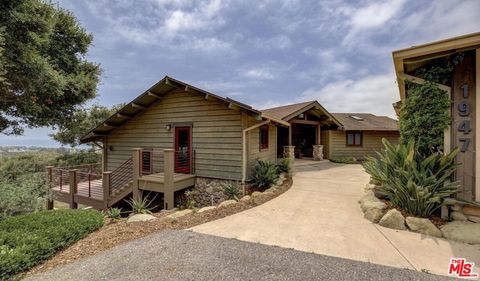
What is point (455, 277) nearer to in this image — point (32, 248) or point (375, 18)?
point (32, 248)

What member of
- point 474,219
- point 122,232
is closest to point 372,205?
point 474,219

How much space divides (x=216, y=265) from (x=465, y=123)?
211 inches

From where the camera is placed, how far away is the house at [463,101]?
4324 millimetres

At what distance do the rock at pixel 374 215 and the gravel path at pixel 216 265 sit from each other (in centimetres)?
192

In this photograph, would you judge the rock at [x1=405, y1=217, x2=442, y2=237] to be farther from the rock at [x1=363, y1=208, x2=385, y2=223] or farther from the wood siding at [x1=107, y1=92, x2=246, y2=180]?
the wood siding at [x1=107, y1=92, x2=246, y2=180]

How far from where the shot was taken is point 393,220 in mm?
4434

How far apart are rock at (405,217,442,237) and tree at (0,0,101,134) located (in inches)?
387

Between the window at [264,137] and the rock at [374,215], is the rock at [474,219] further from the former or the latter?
the window at [264,137]

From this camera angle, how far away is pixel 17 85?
8359mm

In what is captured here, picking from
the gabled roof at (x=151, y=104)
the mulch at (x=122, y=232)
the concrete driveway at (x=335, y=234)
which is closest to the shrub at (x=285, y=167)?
the gabled roof at (x=151, y=104)

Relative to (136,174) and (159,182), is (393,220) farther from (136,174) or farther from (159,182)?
(136,174)

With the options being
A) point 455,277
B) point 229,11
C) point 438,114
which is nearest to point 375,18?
point 438,114

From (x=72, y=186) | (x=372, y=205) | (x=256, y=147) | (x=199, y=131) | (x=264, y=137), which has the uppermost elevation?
(x=199, y=131)

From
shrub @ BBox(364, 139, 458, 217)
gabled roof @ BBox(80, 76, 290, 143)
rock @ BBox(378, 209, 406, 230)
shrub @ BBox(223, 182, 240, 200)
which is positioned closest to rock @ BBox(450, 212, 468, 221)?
shrub @ BBox(364, 139, 458, 217)
